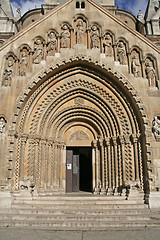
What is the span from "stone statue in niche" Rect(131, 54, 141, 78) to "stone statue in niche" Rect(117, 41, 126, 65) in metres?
0.49

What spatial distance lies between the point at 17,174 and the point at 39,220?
3.03 meters

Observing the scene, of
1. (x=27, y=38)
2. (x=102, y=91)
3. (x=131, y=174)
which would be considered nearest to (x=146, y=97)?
(x=102, y=91)

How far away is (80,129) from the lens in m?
12.8

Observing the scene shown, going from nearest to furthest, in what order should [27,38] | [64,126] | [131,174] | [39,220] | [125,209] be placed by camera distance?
[39,220], [125,209], [131,174], [27,38], [64,126]

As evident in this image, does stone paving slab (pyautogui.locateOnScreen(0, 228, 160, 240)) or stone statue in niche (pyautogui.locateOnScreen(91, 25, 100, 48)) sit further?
stone statue in niche (pyautogui.locateOnScreen(91, 25, 100, 48))

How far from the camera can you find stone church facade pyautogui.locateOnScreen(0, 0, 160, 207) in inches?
400

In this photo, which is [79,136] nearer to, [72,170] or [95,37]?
[72,170]

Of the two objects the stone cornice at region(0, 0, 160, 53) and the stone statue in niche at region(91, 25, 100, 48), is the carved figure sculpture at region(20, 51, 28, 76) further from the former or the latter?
the stone statue in niche at region(91, 25, 100, 48)

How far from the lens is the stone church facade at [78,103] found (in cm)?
1017

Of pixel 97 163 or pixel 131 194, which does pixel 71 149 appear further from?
pixel 131 194

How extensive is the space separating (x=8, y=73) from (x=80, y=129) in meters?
4.89

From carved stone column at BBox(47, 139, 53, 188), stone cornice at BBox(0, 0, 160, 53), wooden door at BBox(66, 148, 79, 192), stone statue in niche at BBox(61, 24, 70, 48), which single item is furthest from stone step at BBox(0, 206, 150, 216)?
stone statue in niche at BBox(61, 24, 70, 48)

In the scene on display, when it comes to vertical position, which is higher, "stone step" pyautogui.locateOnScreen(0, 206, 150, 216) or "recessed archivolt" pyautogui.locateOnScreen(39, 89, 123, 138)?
"recessed archivolt" pyautogui.locateOnScreen(39, 89, 123, 138)

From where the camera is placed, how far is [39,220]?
748 centimetres
